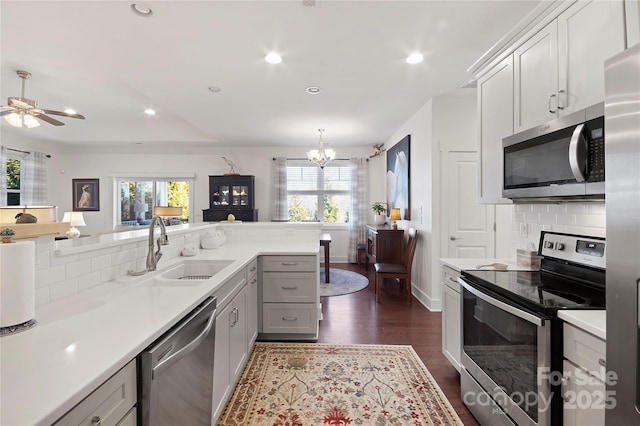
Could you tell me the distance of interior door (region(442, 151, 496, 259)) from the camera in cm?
358

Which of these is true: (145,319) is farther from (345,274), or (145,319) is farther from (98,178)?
(98,178)

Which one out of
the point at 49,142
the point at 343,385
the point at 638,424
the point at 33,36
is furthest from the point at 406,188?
the point at 49,142

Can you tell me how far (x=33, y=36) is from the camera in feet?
7.64

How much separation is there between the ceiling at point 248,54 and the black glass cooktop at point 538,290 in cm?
180

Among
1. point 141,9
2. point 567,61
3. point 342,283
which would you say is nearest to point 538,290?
point 567,61

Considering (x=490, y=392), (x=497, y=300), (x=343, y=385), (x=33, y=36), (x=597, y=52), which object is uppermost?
(x=33, y=36)

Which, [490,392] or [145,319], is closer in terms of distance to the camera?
[145,319]

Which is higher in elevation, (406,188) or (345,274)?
(406,188)

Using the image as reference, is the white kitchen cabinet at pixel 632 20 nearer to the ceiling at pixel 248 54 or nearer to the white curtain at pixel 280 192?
the ceiling at pixel 248 54

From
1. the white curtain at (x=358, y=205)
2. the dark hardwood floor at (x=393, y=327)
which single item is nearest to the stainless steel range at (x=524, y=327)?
the dark hardwood floor at (x=393, y=327)

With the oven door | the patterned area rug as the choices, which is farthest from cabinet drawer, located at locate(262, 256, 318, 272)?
the oven door

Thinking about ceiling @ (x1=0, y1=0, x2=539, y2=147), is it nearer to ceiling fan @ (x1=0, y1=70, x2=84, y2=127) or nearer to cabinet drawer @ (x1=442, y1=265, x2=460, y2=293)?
ceiling fan @ (x1=0, y1=70, x2=84, y2=127)

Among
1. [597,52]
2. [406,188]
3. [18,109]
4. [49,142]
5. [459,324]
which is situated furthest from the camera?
[49,142]

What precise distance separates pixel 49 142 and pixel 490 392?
8668mm
